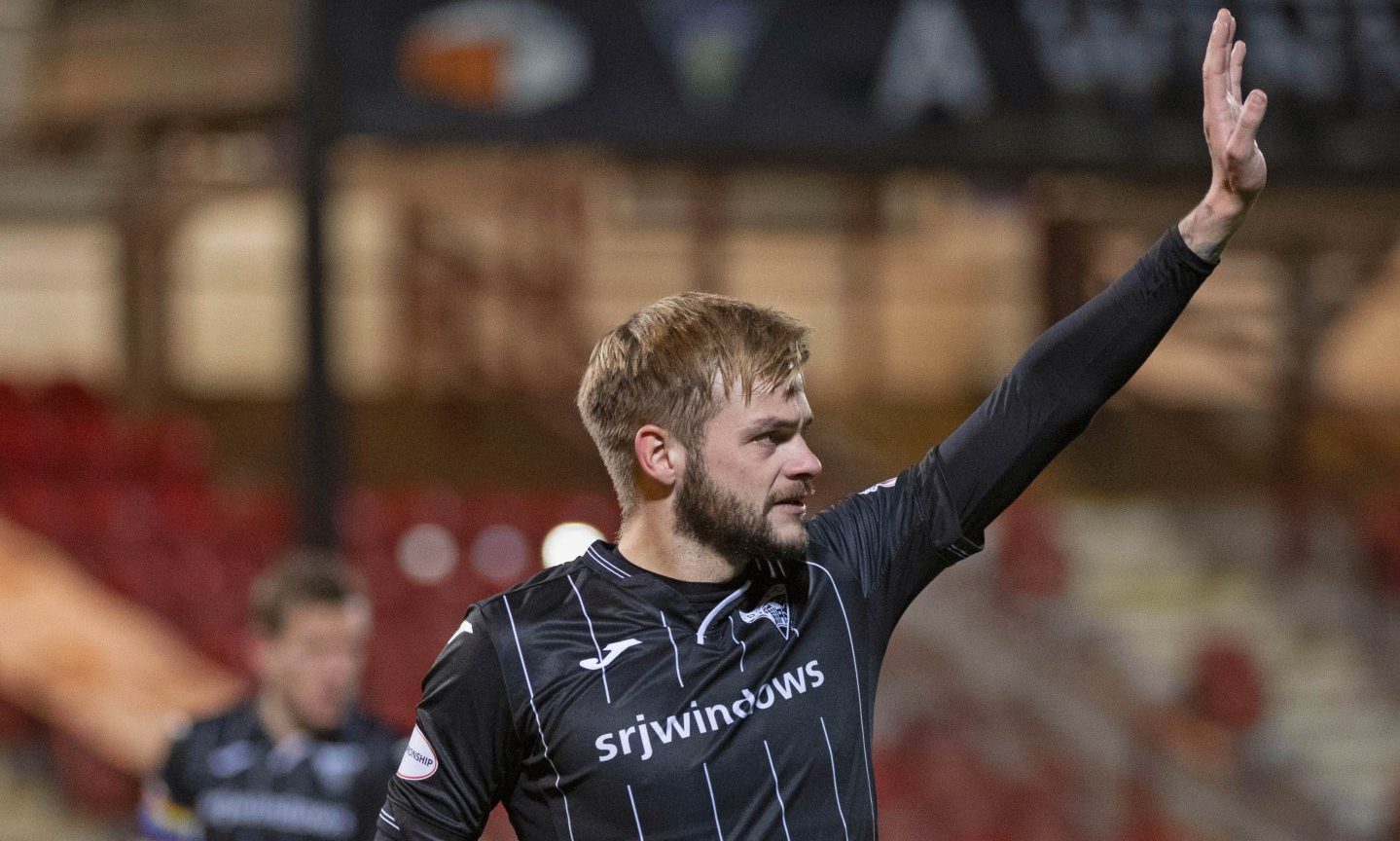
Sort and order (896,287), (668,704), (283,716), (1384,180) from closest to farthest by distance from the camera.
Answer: (668,704) → (283,716) → (1384,180) → (896,287)

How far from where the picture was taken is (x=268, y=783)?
362cm

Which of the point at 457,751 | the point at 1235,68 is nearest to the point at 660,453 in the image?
the point at 457,751

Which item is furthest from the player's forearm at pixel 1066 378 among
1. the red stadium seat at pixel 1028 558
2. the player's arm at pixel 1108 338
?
the red stadium seat at pixel 1028 558

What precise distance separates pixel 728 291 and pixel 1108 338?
8.62 meters

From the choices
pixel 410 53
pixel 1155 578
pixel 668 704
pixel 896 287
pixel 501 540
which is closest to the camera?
pixel 668 704

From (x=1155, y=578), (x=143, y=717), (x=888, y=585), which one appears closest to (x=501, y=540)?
(x=143, y=717)

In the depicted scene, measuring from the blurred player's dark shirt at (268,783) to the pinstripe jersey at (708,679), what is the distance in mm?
1592

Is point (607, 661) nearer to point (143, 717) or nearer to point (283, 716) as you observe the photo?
point (283, 716)

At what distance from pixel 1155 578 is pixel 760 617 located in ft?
25.0

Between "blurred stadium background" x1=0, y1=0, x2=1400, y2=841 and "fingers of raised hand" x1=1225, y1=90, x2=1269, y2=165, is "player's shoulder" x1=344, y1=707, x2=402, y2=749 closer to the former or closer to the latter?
"blurred stadium background" x1=0, y1=0, x2=1400, y2=841

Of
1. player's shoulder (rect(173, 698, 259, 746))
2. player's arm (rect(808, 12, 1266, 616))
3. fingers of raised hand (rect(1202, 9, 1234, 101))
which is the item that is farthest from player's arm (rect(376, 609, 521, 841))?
player's shoulder (rect(173, 698, 259, 746))

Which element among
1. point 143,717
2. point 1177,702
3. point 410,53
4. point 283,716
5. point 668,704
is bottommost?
point 1177,702

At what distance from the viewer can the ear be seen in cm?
189

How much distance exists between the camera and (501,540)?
25.4 feet
